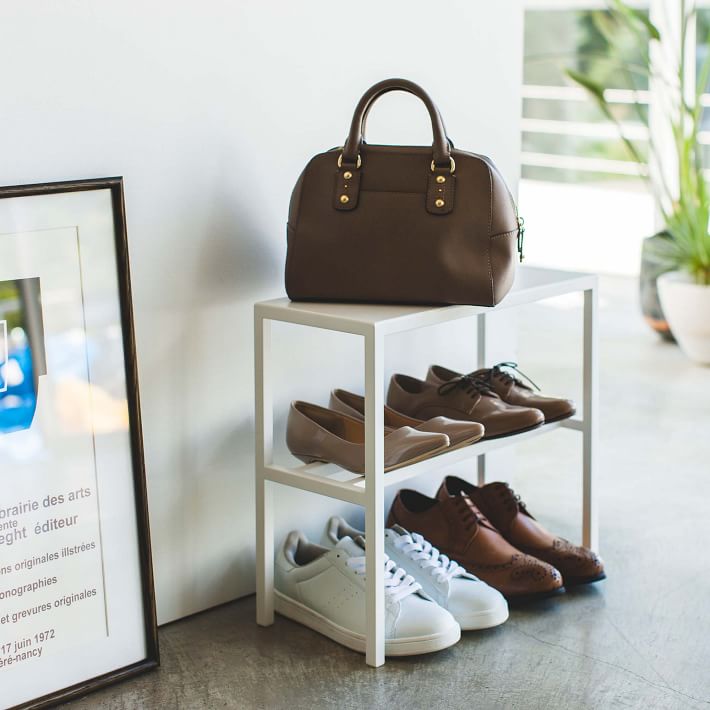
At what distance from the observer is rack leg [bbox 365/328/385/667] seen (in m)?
1.54

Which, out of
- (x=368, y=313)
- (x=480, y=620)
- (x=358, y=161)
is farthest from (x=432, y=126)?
(x=480, y=620)

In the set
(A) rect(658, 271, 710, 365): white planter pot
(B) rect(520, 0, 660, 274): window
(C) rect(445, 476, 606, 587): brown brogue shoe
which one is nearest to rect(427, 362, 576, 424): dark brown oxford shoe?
(C) rect(445, 476, 606, 587): brown brogue shoe

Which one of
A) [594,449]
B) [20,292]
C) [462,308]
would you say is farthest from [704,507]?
[20,292]

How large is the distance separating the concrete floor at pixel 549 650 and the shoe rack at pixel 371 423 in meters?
0.09

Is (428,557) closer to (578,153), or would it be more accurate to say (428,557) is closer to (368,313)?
(368,313)

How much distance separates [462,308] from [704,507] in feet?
3.08

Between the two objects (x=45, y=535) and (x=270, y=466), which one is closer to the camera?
(x=45, y=535)

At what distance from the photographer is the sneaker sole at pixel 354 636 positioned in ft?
5.35

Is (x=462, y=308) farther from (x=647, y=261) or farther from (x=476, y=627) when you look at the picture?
(x=647, y=261)

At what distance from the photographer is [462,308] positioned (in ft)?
5.52

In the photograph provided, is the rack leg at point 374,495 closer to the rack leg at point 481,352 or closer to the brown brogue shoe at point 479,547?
the brown brogue shoe at point 479,547

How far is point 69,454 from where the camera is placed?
151 cm

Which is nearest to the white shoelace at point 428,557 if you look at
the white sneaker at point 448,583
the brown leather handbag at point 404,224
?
the white sneaker at point 448,583

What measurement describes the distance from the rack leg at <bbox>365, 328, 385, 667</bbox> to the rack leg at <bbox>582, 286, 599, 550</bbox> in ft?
1.80
